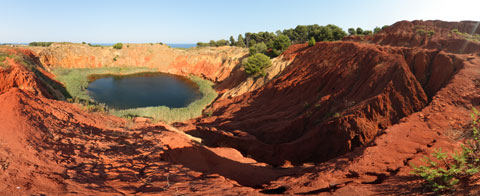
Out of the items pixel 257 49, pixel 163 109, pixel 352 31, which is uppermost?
pixel 352 31

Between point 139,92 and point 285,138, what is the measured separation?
26627mm

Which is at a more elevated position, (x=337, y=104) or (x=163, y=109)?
(x=337, y=104)

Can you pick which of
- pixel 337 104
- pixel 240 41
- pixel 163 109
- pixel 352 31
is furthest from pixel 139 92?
pixel 352 31

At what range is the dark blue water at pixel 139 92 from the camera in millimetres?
26969

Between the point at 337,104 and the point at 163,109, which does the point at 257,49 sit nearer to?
the point at 163,109

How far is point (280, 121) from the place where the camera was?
1541cm

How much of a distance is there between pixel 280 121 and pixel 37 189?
13.3 meters

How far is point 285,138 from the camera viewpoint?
522 inches

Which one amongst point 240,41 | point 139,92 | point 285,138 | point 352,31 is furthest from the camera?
point 240,41

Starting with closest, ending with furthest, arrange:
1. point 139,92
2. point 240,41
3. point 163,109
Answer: point 163,109 < point 139,92 < point 240,41

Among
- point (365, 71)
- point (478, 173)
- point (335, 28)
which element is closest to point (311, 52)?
point (365, 71)

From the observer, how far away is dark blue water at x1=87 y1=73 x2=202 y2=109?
27.0m

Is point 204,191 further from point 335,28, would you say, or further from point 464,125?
point 335,28

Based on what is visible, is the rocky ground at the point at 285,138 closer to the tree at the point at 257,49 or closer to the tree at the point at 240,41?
the tree at the point at 257,49
